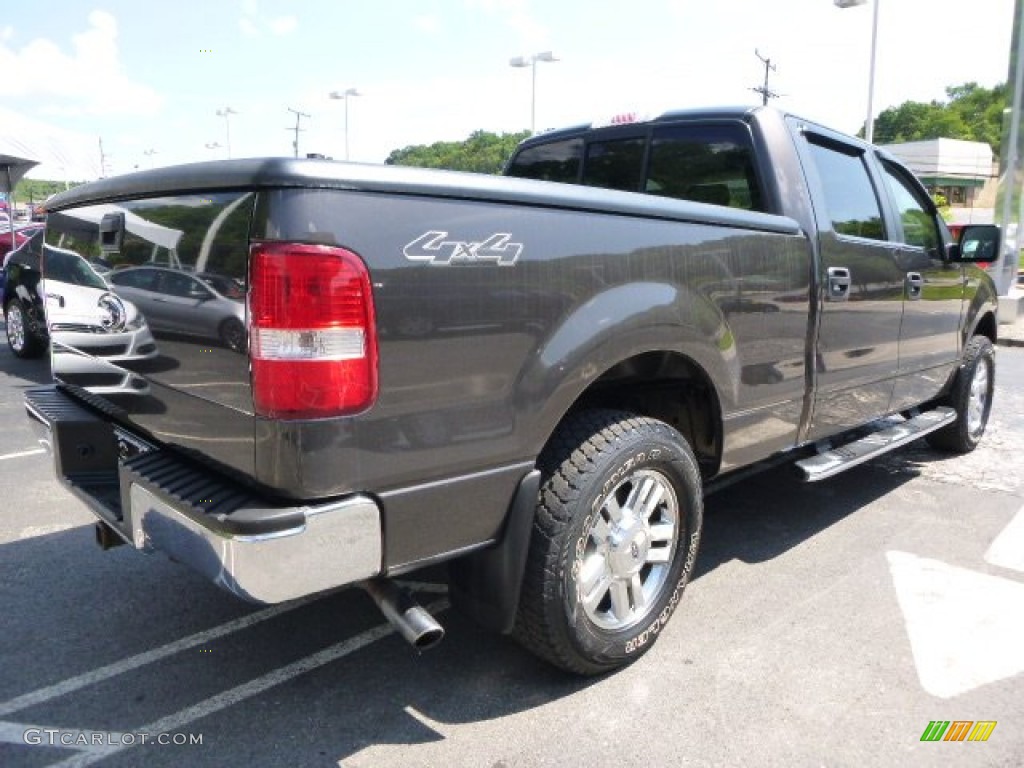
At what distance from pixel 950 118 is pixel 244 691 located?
109014mm

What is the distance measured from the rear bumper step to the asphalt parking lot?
2.09 feet

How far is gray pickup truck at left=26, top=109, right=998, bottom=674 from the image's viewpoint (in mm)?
1857

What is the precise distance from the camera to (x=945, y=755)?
7.66ft

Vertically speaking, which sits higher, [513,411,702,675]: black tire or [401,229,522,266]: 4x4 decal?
[401,229,522,266]: 4x4 decal

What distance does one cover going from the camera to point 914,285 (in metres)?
4.25

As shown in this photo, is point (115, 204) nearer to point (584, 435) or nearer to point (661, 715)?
point (584, 435)

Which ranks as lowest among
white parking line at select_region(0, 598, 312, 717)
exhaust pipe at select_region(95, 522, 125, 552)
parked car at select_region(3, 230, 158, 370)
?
white parking line at select_region(0, 598, 312, 717)

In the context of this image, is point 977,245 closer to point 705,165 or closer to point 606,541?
point 705,165

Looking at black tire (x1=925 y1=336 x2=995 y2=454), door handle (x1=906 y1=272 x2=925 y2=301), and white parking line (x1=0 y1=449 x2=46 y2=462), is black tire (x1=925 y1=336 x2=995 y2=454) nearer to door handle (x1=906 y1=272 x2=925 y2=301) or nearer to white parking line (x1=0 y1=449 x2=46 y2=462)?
door handle (x1=906 y1=272 x2=925 y2=301)

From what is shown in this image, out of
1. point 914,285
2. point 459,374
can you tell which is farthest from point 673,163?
point 459,374

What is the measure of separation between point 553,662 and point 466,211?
4.66 ft

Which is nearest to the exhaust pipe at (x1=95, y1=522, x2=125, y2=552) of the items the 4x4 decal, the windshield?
the windshield

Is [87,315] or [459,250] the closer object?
[459,250]

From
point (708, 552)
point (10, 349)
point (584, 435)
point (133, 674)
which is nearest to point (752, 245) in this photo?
point (584, 435)
